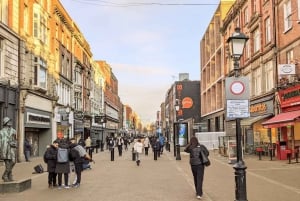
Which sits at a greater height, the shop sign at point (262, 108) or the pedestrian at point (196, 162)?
the shop sign at point (262, 108)

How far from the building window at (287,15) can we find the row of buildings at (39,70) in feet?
53.2

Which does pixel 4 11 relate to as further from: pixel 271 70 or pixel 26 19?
pixel 271 70

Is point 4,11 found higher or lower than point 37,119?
higher

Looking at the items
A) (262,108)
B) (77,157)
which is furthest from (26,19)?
(77,157)

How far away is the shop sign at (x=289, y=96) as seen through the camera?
2766 centimetres

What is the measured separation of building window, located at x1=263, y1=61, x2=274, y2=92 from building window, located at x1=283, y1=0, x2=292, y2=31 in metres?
4.34

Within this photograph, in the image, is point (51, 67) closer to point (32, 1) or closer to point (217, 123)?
point (32, 1)

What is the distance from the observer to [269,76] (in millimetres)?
34750

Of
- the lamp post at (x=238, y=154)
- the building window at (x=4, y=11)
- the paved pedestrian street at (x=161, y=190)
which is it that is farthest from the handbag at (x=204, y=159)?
the building window at (x=4, y=11)

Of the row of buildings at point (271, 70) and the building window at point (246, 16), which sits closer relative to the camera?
the row of buildings at point (271, 70)

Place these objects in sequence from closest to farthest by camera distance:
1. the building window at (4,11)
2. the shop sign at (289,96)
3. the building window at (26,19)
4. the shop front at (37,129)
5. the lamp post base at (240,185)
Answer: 1. the lamp post base at (240,185)
2. the shop sign at (289,96)
3. the building window at (4,11)
4. the building window at (26,19)
5. the shop front at (37,129)

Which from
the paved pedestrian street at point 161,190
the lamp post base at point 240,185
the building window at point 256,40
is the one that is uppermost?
the building window at point 256,40

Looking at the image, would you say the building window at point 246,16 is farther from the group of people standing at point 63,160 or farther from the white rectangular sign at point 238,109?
the white rectangular sign at point 238,109

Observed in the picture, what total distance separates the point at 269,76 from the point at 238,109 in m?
24.9
